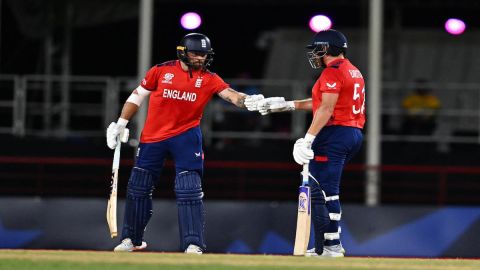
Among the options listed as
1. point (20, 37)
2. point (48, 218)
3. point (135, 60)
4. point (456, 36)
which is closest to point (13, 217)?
point (48, 218)

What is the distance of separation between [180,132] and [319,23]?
10295 mm

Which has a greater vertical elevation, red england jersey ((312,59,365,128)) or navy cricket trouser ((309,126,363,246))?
red england jersey ((312,59,365,128))

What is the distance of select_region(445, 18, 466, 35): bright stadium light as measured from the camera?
930 inches

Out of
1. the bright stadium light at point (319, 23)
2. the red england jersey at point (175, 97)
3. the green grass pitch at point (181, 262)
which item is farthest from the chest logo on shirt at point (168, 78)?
the bright stadium light at point (319, 23)

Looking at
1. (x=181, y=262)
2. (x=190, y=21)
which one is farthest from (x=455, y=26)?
(x=181, y=262)

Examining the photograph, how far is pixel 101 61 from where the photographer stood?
24.4 meters

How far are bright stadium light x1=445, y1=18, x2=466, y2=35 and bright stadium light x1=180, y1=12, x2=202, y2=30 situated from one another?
4.11m

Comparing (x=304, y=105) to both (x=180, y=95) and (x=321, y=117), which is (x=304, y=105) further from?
(x=180, y=95)

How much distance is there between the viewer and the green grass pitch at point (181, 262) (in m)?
10.6

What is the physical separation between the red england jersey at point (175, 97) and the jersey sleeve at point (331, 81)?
1.05 m

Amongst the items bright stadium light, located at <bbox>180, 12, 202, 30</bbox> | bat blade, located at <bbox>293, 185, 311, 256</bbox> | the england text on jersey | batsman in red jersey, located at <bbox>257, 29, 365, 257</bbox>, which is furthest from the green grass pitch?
bright stadium light, located at <bbox>180, 12, 202, 30</bbox>

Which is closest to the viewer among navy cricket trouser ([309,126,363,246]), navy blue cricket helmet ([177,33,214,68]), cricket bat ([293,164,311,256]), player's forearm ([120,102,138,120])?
cricket bat ([293,164,311,256])

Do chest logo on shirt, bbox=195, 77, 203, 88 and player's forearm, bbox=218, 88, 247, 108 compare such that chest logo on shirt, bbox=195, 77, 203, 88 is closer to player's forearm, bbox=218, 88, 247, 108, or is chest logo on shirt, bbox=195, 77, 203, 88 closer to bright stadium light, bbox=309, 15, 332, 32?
player's forearm, bbox=218, 88, 247, 108

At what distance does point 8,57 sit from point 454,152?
746 cm
